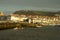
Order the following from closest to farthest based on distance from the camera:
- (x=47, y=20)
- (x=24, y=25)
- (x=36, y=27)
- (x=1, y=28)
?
1. (x=1, y=28)
2. (x=24, y=25)
3. (x=36, y=27)
4. (x=47, y=20)

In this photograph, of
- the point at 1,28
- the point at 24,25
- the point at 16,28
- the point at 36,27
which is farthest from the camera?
the point at 36,27

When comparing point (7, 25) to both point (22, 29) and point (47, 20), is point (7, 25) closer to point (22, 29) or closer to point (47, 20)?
point (22, 29)

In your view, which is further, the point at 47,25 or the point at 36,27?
the point at 47,25

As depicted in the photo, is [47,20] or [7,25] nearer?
[7,25]

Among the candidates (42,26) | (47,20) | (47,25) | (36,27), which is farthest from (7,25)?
(47,20)

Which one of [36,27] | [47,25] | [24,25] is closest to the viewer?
[24,25]

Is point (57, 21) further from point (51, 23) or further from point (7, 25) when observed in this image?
point (7, 25)

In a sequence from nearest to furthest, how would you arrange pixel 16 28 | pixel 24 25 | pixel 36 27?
pixel 16 28 < pixel 24 25 < pixel 36 27

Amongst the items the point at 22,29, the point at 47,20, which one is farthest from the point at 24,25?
the point at 47,20
